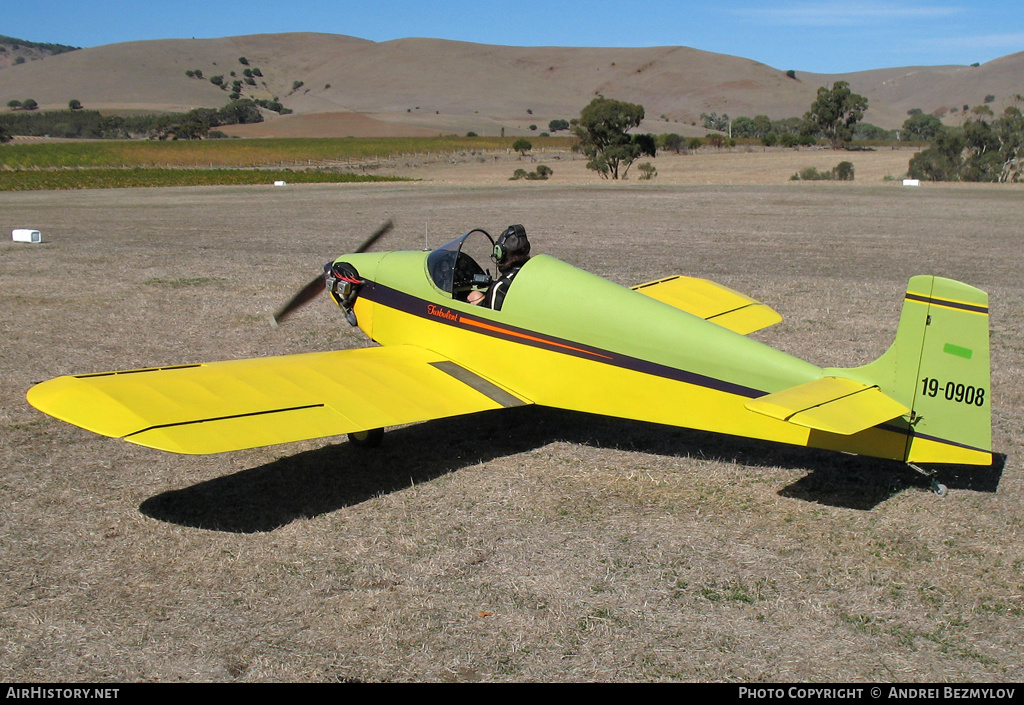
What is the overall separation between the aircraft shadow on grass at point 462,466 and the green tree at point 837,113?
81405 mm

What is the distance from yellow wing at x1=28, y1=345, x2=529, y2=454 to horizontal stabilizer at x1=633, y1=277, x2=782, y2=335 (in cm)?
292

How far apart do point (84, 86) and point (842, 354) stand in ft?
652

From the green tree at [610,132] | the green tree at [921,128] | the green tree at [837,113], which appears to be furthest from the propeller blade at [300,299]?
the green tree at [921,128]

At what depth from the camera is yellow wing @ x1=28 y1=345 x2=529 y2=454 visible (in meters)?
5.07

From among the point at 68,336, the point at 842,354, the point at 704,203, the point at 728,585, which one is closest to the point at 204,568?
the point at 728,585

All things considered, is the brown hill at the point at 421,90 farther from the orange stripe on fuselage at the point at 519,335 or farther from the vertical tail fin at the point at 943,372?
the vertical tail fin at the point at 943,372

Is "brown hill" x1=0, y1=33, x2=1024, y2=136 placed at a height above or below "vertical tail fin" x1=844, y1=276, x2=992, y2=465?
above

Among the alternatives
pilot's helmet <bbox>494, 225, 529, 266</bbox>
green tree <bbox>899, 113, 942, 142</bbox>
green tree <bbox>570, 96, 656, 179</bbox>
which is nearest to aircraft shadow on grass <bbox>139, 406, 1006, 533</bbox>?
pilot's helmet <bbox>494, 225, 529, 266</bbox>

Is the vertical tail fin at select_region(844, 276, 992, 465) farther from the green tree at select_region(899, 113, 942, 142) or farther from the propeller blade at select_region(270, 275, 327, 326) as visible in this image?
the green tree at select_region(899, 113, 942, 142)

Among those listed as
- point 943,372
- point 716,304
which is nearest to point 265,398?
point 943,372

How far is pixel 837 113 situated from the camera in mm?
79812

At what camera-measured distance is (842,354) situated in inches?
379

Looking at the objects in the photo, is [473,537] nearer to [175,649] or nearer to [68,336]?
[175,649]
